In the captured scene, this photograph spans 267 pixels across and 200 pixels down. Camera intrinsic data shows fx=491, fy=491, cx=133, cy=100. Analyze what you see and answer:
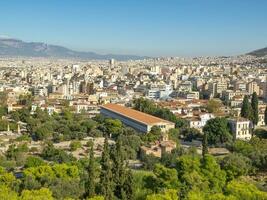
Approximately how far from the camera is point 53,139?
85.7 ft

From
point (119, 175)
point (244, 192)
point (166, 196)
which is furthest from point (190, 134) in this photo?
point (166, 196)

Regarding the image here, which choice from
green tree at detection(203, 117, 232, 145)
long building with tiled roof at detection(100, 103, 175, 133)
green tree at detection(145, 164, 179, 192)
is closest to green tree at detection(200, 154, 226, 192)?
green tree at detection(145, 164, 179, 192)

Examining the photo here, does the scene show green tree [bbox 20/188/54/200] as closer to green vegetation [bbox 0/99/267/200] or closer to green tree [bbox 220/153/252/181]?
green vegetation [bbox 0/99/267/200]

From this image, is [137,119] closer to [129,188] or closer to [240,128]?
[240,128]

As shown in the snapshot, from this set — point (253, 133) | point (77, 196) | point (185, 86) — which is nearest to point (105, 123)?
point (253, 133)

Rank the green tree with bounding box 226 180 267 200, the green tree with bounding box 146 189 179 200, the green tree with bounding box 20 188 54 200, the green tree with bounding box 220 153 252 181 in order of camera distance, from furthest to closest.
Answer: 1. the green tree with bounding box 220 153 252 181
2. the green tree with bounding box 226 180 267 200
3. the green tree with bounding box 146 189 179 200
4. the green tree with bounding box 20 188 54 200

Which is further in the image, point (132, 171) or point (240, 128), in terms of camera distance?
point (240, 128)

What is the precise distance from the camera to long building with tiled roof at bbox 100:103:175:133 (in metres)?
27.1

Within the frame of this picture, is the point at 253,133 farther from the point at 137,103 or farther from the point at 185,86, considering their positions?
the point at 185,86

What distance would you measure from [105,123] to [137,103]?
23.9 feet

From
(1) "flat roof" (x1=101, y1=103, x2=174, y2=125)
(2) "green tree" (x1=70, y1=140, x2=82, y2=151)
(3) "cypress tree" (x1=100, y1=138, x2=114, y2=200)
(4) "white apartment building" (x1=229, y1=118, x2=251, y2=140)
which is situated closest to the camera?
(3) "cypress tree" (x1=100, y1=138, x2=114, y2=200)

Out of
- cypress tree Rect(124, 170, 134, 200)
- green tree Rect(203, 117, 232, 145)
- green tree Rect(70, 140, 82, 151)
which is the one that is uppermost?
cypress tree Rect(124, 170, 134, 200)

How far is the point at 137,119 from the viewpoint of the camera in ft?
93.0

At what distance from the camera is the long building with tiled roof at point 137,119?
27.1m
